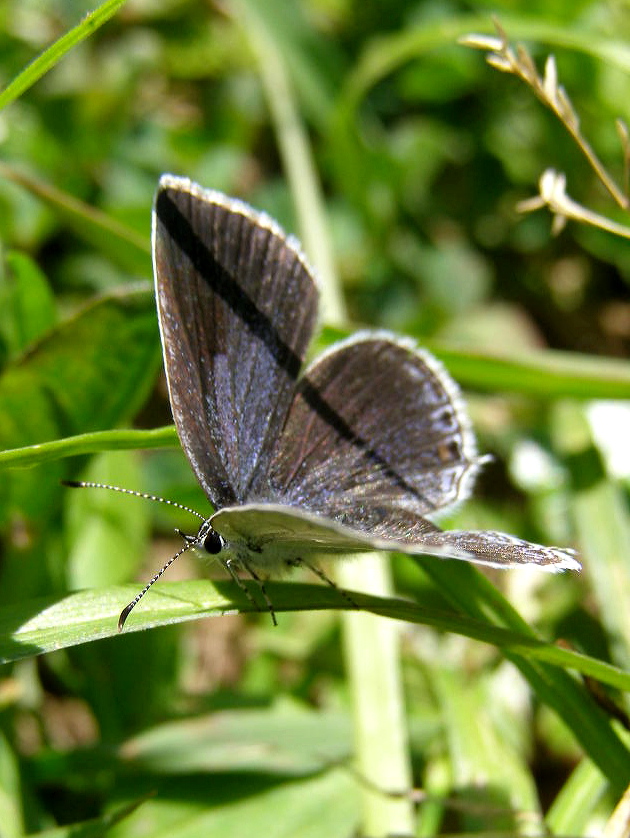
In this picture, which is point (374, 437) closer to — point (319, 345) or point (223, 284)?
point (319, 345)

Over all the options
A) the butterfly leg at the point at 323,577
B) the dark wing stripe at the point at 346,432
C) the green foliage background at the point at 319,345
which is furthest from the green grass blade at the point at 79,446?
the dark wing stripe at the point at 346,432

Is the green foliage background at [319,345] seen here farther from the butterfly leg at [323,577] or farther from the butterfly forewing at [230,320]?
the butterfly forewing at [230,320]

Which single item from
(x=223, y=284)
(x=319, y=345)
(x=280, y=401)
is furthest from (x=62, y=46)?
(x=319, y=345)

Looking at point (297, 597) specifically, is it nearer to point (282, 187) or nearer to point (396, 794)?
point (396, 794)

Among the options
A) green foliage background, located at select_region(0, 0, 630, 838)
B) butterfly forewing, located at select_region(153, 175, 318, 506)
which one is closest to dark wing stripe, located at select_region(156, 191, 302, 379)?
butterfly forewing, located at select_region(153, 175, 318, 506)

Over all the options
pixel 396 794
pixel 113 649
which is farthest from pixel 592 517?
pixel 113 649
